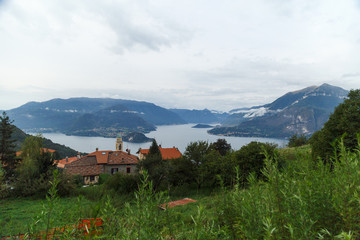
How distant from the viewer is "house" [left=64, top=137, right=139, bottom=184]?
40875 millimetres

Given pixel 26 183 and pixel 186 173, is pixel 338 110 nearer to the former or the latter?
pixel 186 173

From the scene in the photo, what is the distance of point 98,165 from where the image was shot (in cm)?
4353

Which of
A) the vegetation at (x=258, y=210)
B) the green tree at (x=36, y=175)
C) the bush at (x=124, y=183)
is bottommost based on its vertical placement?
the bush at (x=124, y=183)

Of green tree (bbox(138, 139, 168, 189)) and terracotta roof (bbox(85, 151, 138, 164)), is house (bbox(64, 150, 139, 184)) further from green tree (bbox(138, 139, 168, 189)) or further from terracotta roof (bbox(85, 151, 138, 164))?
green tree (bbox(138, 139, 168, 189))

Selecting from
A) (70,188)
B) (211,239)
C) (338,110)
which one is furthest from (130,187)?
(211,239)

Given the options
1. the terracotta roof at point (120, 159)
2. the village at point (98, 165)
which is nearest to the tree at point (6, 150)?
the village at point (98, 165)

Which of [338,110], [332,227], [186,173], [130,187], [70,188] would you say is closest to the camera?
[332,227]

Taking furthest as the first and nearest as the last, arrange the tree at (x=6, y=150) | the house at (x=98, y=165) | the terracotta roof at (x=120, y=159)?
the terracotta roof at (x=120, y=159) < the house at (x=98, y=165) < the tree at (x=6, y=150)

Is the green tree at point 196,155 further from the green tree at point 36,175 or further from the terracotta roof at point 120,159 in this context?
the terracotta roof at point 120,159

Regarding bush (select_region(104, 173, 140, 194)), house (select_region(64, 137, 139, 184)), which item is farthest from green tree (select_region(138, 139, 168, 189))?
house (select_region(64, 137, 139, 184))

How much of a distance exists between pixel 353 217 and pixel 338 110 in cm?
1836

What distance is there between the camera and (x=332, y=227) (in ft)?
5.33

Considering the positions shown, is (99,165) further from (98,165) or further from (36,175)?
(36,175)

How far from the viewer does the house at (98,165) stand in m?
40.9
